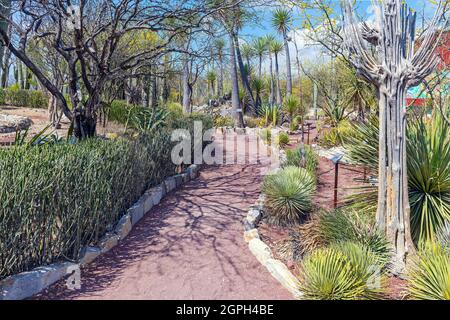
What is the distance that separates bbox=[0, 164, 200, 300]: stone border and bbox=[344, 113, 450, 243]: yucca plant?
9.14 ft

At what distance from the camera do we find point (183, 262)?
357 centimetres

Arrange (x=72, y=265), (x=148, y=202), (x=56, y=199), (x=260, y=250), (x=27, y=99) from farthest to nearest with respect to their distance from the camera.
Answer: (x=27, y=99) → (x=148, y=202) → (x=260, y=250) → (x=72, y=265) → (x=56, y=199)

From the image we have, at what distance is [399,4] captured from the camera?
3.35 metres

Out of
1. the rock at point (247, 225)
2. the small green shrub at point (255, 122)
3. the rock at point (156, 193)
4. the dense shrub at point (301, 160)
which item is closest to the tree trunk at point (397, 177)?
the rock at point (247, 225)

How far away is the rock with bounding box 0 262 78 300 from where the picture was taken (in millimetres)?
2639

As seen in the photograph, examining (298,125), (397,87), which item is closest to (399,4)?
(397,87)

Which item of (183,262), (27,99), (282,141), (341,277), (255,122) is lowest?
(183,262)

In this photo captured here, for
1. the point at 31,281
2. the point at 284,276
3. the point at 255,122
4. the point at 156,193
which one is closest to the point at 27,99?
the point at 255,122

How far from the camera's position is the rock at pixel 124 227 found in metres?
4.08

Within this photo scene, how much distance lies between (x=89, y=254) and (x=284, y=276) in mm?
1938

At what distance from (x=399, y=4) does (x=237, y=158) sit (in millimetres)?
6302

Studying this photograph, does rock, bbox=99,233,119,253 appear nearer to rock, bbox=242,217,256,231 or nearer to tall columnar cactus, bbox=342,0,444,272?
rock, bbox=242,217,256,231

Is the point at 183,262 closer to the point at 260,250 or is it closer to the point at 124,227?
the point at 260,250

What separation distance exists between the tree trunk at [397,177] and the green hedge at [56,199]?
295 cm
